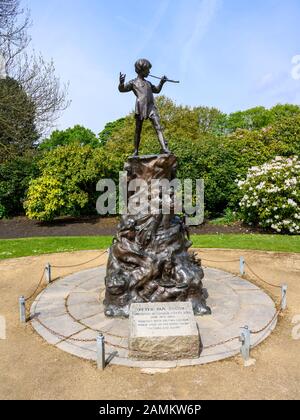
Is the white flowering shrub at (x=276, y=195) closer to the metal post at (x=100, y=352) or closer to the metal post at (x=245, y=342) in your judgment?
the metal post at (x=245, y=342)

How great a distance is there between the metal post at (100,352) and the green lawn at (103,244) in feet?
27.9

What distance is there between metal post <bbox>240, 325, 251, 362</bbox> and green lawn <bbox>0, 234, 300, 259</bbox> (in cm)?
799

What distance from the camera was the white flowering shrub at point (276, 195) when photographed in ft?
54.9

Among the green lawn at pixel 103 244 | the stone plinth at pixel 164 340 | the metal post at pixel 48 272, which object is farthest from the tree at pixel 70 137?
the stone plinth at pixel 164 340

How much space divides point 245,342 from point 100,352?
245 centimetres

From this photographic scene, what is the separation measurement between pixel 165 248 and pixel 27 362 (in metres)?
3.67

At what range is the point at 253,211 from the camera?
60.0 feet

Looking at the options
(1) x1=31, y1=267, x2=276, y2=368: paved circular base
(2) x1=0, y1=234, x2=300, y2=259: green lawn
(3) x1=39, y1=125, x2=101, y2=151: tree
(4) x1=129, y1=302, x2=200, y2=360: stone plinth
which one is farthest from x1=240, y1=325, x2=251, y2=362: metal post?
(3) x1=39, y1=125, x2=101, y2=151: tree

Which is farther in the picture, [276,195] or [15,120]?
[15,120]

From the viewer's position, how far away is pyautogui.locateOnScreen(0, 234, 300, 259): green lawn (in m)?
14.1

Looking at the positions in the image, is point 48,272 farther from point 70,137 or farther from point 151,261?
point 70,137

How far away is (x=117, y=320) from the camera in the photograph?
7879mm

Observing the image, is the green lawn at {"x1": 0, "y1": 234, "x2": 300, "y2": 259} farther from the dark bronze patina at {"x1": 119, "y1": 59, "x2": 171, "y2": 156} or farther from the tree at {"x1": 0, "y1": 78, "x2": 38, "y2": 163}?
the tree at {"x1": 0, "y1": 78, "x2": 38, "y2": 163}

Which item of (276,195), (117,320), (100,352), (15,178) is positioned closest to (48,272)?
(117,320)
